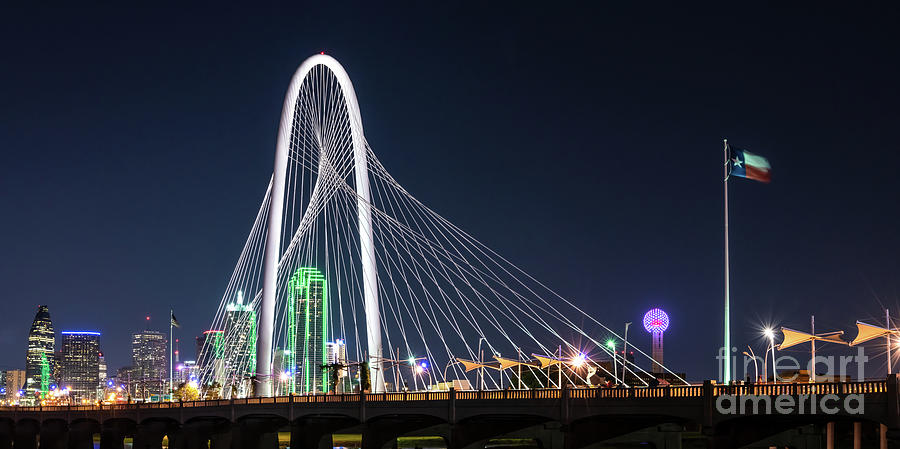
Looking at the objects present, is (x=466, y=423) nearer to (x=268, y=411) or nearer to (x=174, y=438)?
(x=268, y=411)

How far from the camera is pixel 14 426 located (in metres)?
89.6

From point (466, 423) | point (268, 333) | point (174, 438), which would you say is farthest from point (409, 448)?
point (466, 423)

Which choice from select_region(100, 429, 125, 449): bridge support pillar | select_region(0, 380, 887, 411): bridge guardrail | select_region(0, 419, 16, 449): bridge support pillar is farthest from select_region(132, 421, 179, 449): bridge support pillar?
select_region(0, 419, 16, 449): bridge support pillar

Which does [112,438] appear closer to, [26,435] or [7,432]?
[26,435]

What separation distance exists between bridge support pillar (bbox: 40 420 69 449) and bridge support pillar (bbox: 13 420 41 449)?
3.54 m

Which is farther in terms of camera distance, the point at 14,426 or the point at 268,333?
the point at 14,426

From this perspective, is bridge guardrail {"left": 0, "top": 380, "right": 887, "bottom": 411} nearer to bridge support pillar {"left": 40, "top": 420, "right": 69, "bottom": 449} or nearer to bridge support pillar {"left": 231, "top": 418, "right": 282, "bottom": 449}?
bridge support pillar {"left": 231, "top": 418, "right": 282, "bottom": 449}

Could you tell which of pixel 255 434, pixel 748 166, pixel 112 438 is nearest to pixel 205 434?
pixel 255 434

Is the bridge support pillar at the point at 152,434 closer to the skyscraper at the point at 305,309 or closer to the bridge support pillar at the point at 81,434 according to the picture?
the skyscraper at the point at 305,309

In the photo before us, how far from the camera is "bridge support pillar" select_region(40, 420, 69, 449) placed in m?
84.2

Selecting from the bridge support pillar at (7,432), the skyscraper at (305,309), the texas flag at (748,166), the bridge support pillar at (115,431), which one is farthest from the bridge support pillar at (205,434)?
the texas flag at (748,166)

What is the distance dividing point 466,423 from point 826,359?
27394 mm

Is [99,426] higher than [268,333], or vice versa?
[268,333]

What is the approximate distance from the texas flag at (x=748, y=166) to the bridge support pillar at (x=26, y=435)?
71726 mm
